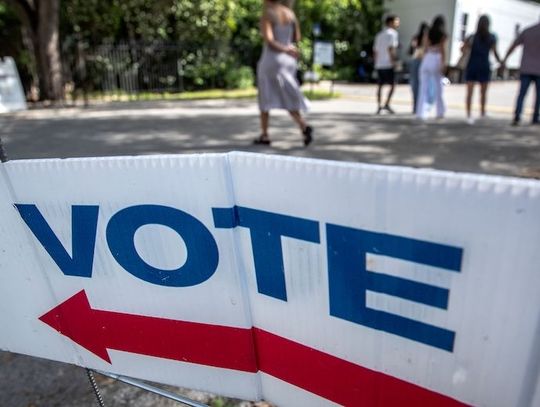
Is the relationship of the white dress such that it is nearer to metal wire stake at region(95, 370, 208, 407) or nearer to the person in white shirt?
metal wire stake at region(95, 370, 208, 407)

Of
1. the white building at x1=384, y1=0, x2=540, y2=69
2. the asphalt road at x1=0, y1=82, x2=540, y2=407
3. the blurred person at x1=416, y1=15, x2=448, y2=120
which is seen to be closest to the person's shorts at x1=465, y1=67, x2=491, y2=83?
the blurred person at x1=416, y1=15, x2=448, y2=120

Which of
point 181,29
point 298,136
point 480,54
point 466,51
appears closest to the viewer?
point 298,136

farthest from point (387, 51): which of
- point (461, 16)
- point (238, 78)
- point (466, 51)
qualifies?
point (461, 16)

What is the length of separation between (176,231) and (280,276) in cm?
38

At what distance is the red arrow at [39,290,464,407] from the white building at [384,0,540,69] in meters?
22.1

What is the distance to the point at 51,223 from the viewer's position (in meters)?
1.61

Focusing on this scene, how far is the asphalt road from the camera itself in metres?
2.11

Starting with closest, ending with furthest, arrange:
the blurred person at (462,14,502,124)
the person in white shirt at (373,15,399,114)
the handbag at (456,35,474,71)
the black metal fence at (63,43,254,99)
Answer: the blurred person at (462,14,502,124), the handbag at (456,35,474,71), the person in white shirt at (373,15,399,114), the black metal fence at (63,43,254,99)

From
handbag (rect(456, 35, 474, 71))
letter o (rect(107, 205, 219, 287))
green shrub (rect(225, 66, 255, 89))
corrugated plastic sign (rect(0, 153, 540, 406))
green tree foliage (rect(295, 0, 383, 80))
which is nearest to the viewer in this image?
corrugated plastic sign (rect(0, 153, 540, 406))

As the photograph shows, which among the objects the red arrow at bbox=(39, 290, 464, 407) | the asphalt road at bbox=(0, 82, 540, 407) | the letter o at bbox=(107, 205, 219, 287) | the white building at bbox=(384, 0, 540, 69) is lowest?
the asphalt road at bbox=(0, 82, 540, 407)

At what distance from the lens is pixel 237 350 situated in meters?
1.59

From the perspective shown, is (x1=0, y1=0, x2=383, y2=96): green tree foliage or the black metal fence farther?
(x1=0, y1=0, x2=383, y2=96): green tree foliage

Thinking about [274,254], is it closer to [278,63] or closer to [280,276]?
[280,276]

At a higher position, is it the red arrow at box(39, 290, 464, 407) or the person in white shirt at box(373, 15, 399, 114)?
the person in white shirt at box(373, 15, 399, 114)
